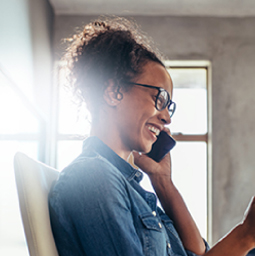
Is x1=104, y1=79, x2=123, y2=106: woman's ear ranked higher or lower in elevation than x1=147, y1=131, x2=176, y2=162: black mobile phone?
higher

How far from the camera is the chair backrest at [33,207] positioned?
0.63 m

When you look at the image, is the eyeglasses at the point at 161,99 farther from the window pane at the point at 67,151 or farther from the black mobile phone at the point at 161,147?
the window pane at the point at 67,151

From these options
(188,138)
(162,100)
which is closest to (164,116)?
(162,100)

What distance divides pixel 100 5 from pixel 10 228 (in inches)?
95.4

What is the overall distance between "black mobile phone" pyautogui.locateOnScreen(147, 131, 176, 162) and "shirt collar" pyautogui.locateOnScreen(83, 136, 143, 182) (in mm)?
267

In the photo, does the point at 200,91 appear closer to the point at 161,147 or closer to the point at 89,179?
the point at 161,147

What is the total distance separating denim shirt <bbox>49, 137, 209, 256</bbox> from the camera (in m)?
0.65

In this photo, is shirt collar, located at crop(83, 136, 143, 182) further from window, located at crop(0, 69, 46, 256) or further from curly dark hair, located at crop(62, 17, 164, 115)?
window, located at crop(0, 69, 46, 256)

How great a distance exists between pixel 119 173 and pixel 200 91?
113 inches

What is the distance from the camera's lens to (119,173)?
762mm

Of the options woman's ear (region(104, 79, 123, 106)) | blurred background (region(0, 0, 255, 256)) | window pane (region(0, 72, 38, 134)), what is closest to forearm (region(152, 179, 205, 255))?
woman's ear (region(104, 79, 123, 106))

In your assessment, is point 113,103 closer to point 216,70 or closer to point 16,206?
point 16,206

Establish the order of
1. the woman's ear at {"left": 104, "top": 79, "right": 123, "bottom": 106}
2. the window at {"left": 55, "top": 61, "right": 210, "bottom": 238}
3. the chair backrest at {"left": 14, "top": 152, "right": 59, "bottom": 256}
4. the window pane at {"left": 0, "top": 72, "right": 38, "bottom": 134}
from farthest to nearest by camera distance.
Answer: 1. the window at {"left": 55, "top": 61, "right": 210, "bottom": 238}
2. the window pane at {"left": 0, "top": 72, "right": 38, "bottom": 134}
3. the woman's ear at {"left": 104, "top": 79, "right": 123, "bottom": 106}
4. the chair backrest at {"left": 14, "top": 152, "right": 59, "bottom": 256}

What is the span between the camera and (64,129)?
3.43 meters
